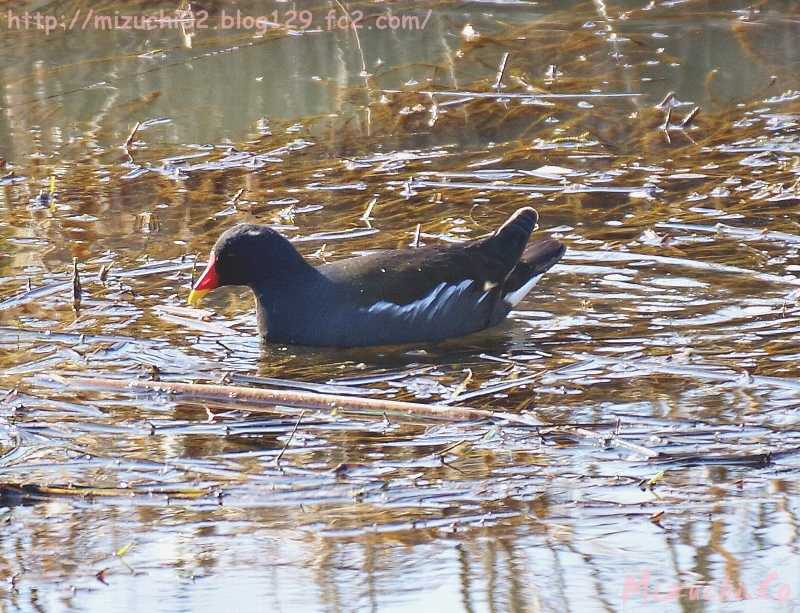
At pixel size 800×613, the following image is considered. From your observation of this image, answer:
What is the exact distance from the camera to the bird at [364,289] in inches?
248

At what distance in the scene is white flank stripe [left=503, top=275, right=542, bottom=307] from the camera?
263 inches

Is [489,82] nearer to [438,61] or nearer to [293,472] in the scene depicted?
[438,61]

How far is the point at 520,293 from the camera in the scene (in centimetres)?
672

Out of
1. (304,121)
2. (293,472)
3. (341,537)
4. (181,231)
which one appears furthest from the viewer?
(304,121)

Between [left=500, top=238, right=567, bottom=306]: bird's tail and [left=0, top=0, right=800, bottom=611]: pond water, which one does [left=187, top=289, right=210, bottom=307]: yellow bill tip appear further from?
[left=500, top=238, right=567, bottom=306]: bird's tail

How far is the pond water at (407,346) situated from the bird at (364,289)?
0.09m

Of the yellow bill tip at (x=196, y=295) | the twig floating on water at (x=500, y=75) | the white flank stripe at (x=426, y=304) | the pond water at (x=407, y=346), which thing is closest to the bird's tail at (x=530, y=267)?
the pond water at (x=407, y=346)

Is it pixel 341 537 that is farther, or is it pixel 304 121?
pixel 304 121

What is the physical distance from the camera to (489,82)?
1032 cm

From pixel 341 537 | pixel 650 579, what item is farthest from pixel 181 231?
pixel 650 579

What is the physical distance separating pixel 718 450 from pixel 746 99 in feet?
17.3

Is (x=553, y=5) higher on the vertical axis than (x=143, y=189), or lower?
higher

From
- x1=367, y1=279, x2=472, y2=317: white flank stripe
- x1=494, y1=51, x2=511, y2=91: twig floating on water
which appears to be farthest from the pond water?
x1=367, y1=279, x2=472, y2=317: white flank stripe

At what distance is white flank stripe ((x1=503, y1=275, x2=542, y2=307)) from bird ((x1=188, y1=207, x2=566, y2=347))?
11 millimetres
